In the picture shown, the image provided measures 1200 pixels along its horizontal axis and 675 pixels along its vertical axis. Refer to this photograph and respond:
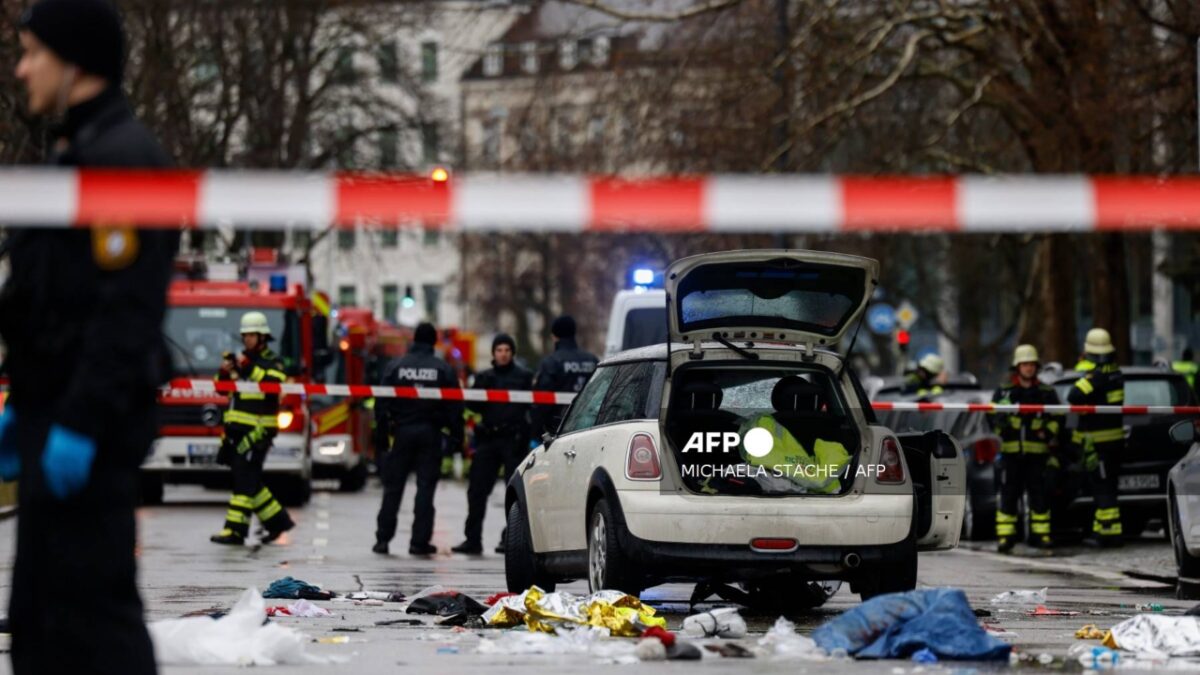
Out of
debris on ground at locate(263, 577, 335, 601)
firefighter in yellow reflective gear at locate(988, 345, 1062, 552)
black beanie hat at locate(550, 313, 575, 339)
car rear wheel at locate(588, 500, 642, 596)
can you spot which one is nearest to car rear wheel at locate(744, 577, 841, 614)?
car rear wheel at locate(588, 500, 642, 596)

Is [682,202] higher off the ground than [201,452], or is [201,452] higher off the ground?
[682,202]

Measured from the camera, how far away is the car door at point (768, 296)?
38.5ft

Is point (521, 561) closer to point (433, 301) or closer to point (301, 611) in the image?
point (301, 611)

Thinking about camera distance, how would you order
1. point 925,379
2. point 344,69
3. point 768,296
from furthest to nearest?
1. point 344,69
2. point 925,379
3. point 768,296

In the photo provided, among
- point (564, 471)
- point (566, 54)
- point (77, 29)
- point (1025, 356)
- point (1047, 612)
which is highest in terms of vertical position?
point (566, 54)

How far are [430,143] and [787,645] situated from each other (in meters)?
39.2

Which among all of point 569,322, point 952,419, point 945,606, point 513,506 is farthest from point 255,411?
point 945,606

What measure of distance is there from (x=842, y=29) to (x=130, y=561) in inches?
1005

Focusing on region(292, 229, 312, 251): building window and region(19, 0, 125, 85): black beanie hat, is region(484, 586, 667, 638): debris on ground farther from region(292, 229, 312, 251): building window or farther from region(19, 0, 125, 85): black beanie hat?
region(292, 229, 312, 251): building window

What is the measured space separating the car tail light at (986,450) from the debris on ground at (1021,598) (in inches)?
315

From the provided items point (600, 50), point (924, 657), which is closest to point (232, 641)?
point (924, 657)

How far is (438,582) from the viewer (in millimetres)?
14344

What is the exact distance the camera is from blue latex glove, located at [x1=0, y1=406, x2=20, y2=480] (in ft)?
18.4

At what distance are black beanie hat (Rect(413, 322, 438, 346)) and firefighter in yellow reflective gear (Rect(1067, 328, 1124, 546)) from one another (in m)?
5.26
